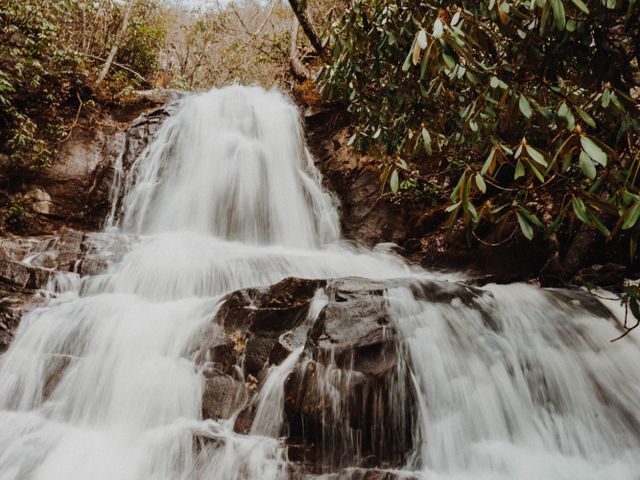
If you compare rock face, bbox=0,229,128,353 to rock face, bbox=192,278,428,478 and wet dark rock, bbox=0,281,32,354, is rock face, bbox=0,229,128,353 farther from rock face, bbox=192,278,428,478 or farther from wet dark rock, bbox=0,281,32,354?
rock face, bbox=192,278,428,478

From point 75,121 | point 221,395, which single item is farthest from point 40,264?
point 75,121

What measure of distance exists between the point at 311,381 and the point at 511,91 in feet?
8.90

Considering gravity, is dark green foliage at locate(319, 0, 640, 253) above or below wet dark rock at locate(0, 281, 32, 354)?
above

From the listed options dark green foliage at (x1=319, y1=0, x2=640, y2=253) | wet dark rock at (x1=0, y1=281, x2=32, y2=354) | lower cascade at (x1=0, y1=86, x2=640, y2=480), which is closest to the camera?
dark green foliage at (x1=319, y1=0, x2=640, y2=253)

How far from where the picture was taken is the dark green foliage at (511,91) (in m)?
2.33

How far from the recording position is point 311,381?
3480 mm

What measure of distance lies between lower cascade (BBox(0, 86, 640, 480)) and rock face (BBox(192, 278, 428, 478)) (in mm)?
13

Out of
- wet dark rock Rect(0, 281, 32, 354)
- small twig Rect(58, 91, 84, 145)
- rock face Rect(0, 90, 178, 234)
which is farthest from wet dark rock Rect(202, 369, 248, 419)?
small twig Rect(58, 91, 84, 145)

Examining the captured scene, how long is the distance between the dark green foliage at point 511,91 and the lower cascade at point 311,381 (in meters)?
1.53

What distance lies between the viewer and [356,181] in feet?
30.1

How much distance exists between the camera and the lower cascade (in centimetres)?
334

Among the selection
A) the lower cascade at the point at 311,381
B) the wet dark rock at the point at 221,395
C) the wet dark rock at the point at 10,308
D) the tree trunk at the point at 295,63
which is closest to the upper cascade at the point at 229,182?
the tree trunk at the point at 295,63

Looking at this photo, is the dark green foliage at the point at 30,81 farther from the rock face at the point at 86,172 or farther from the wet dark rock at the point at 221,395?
the wet dark rock at the point at 221,395

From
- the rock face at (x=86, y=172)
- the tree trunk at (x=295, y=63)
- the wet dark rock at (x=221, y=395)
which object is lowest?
the wet dark rock at (x=221, y=395)
